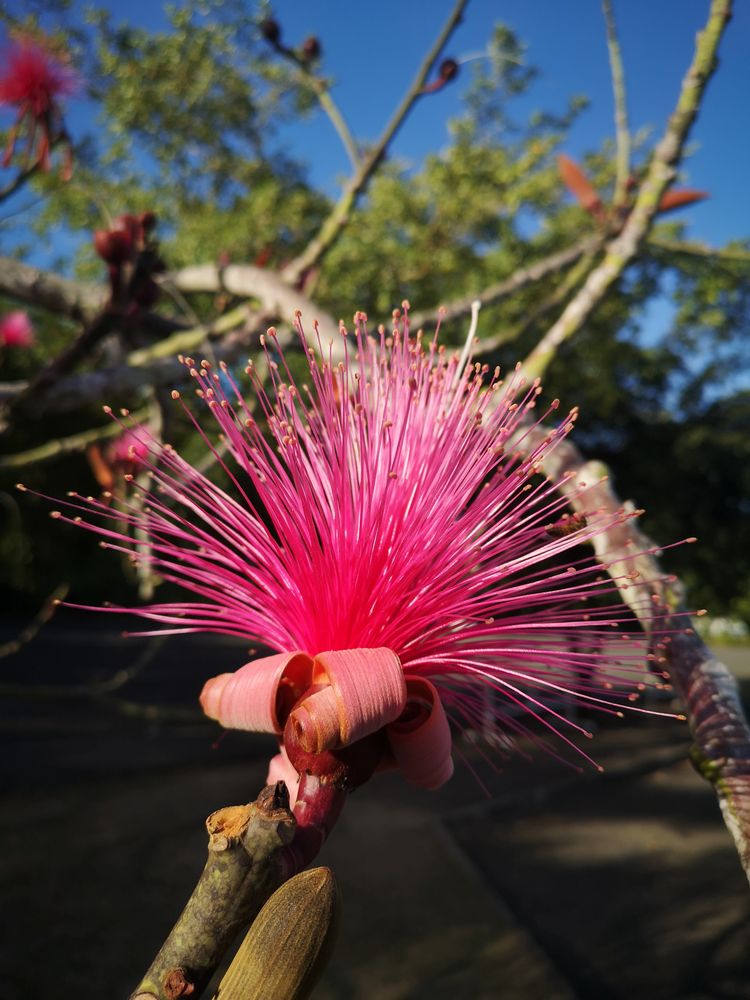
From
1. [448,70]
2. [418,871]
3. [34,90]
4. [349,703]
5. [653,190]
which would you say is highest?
[34,90]

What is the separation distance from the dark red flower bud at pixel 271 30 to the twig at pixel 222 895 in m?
2.27

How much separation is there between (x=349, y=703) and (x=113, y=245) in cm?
120

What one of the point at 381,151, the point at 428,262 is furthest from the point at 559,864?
the point at 428,262

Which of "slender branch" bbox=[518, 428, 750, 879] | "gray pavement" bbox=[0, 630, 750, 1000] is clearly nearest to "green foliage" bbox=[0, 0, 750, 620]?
"gray pavement" bbox=[0, 630, 750, 1000]

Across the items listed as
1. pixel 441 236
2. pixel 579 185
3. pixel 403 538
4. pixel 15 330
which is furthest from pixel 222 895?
pixel 441 236

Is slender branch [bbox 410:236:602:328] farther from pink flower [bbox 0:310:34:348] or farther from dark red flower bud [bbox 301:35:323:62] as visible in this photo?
pink flower [bbox 0:310:34:348]

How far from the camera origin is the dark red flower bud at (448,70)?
184 centimetres

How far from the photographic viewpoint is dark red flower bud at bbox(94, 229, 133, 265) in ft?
4.65

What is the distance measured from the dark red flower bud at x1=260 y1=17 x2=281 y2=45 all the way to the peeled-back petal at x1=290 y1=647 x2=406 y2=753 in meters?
2.18

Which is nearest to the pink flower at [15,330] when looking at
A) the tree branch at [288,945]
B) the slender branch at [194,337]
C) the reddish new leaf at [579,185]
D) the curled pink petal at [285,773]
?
the slender branch at [194,337]

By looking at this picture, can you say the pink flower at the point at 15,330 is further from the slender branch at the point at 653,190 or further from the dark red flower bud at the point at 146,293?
the slender branch at the point at 653,190

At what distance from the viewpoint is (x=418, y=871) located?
14.4 ft

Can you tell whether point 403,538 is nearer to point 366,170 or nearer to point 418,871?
point 366,170

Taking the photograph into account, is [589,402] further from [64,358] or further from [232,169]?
[64,358]
